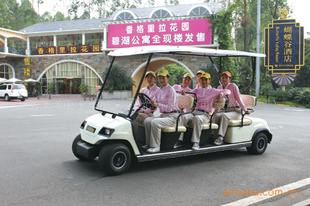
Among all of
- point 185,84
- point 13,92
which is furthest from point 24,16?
point 185,84

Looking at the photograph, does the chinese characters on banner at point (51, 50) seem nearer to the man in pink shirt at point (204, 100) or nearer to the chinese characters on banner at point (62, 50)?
the chinese characters on banner at point (62, 50)

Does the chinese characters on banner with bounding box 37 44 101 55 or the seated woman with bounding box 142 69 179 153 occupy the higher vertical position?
the chinese characters on banner with bounding box 37 44 101 55

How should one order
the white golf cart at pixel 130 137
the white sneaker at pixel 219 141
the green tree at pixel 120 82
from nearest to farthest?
the white golf cart at pixel 130 137 < the white sneaker at pixel 219 141 < the green tree at pixel 120 82

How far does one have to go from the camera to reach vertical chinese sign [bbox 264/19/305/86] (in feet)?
70.4

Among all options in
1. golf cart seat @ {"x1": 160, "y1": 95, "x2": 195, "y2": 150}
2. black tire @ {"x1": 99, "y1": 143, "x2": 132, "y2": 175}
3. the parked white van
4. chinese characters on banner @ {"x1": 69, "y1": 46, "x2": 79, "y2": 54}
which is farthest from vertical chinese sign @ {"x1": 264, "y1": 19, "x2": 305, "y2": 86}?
the parked white van

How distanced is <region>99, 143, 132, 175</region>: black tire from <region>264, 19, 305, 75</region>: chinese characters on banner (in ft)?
66.2

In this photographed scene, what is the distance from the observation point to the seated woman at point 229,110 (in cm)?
574

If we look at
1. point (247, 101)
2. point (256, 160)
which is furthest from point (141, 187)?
point (247, 101)

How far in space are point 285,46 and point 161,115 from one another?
1947 cm

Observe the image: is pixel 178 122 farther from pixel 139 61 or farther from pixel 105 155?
pixel 139 61

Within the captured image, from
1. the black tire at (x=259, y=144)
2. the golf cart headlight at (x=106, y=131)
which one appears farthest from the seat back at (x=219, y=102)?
the golf cart headlight at (x=106, y=131)

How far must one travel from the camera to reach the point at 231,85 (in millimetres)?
6125

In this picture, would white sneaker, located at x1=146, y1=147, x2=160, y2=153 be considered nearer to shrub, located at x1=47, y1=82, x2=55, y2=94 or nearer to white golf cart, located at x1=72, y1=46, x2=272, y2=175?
white golf cart, located at x1=72, y1=46, x2=272, y2=175

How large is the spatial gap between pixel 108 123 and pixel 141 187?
118 cm
